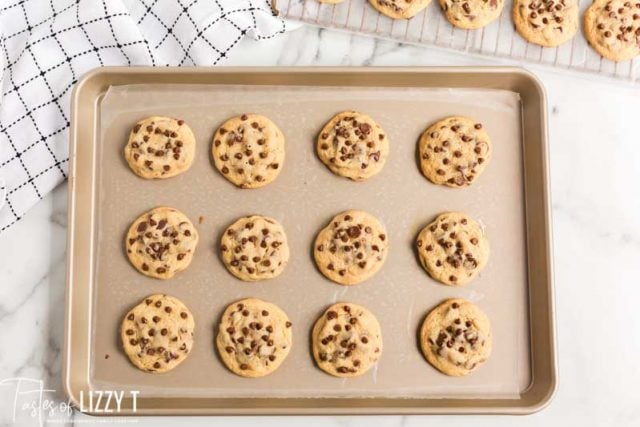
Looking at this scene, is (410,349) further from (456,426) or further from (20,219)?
(20,219)

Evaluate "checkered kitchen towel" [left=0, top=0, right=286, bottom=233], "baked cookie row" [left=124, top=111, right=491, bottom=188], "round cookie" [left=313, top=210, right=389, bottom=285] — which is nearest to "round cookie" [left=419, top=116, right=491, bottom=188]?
"baked cookie row" [left=124, top=111, right=491, bottom=188]

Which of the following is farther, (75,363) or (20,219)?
(20,219)

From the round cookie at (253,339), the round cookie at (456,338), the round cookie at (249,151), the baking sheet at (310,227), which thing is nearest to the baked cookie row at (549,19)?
the baking sheet at (310,227)

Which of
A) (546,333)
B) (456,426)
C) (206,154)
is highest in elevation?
(206,154)

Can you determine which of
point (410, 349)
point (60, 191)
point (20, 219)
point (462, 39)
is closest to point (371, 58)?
point (462, 39)

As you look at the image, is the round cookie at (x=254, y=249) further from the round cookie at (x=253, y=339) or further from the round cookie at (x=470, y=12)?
the round cookie at (x=470, y=12)

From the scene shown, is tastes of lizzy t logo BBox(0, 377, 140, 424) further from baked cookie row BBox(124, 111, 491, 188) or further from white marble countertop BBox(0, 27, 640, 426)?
baked cookie row BBox(124, 111, 491, 188)

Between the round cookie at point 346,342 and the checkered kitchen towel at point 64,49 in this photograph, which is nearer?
the round cookie at point 346,342
